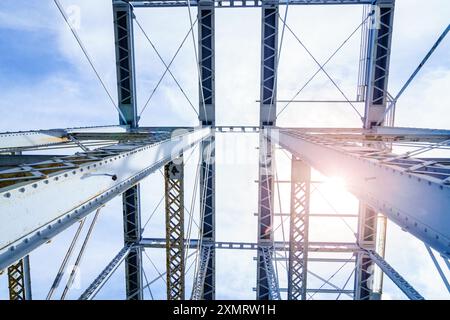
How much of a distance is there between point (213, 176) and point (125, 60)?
6616 mm

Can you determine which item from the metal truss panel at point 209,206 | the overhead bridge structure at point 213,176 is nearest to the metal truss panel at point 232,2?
the overhead bridge structure at point 213,176

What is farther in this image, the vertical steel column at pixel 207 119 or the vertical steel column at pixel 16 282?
the vertical steel column at pixel 207 119

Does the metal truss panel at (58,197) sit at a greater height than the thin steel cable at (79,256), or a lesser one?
greater

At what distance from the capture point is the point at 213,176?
13.6 meters

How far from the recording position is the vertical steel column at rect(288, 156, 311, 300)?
25.1 feet

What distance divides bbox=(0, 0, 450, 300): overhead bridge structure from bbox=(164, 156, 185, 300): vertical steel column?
0.03 metres

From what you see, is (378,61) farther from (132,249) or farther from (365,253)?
(132,249)

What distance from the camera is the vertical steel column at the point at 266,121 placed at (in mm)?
12047

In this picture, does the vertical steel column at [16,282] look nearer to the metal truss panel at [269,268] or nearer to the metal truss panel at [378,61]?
the metal truss panel at [269,268]

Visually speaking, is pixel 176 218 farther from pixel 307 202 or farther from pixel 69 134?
pixel 69 134

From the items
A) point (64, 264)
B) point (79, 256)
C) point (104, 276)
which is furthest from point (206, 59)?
point (104, 276)

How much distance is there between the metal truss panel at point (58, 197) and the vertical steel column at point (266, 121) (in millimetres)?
8570
